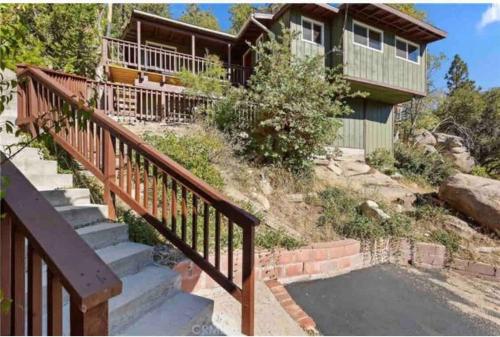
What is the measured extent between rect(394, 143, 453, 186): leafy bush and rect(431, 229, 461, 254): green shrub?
4625 millimetres

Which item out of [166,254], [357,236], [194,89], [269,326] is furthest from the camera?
[194,89]

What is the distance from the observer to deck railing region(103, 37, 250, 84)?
913 cm

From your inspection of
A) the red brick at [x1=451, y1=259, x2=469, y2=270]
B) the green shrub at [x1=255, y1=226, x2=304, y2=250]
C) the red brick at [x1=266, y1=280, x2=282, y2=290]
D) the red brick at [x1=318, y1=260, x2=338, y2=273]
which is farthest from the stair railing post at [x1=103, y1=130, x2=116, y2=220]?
the red brick at [x1=451, y1=259, x2=469, y2=270]

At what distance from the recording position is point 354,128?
Answer: 11125 millimetres

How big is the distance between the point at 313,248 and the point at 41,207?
361 cm

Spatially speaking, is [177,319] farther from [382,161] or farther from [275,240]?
[382,161]

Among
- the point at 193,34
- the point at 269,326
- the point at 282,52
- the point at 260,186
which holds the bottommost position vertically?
the point at 269,326

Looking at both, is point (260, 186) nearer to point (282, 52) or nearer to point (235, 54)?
point (282, 52)

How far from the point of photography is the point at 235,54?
529 inches

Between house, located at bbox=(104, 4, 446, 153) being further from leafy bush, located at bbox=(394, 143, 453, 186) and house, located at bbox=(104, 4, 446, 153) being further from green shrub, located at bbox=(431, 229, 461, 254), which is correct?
green shrub, located at bbox=(431, 229, 461, 254)

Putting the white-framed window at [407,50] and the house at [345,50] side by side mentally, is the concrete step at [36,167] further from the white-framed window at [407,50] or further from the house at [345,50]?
the white-framed window at [407,50]

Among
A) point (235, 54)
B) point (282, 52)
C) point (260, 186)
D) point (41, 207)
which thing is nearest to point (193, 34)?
point (235, 54)

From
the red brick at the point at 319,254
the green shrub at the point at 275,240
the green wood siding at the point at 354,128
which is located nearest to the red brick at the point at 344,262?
the red brick at the point at 319,254

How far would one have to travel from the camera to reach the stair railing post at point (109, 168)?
10.6ft
